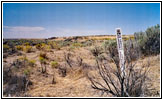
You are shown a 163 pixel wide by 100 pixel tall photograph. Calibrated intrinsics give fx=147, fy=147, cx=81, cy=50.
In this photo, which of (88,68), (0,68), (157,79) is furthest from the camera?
(88,68)

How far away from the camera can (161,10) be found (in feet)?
9.26

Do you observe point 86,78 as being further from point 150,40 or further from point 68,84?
point 150,40

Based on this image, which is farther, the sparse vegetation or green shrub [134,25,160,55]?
green shrub [134,25,160,55]

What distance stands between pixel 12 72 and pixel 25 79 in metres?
0.63

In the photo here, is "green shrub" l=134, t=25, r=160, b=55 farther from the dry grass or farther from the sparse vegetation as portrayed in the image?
the dry grass

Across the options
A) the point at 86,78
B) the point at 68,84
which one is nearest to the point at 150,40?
the point at 86,78

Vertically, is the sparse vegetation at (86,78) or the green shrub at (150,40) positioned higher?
the green shrub at (150,40)

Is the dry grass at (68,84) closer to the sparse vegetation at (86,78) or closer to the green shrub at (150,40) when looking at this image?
the sparse vegetation at (86,78)

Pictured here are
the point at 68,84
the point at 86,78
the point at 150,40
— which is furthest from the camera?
the point at 150,40

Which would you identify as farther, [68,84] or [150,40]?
[150,40]

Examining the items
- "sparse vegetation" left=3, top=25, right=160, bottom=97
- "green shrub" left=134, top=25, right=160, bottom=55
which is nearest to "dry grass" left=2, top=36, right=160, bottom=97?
"sparse vegetation" left=3, top=25, right=160, bottom=97

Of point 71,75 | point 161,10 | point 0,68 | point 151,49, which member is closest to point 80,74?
point 71,75

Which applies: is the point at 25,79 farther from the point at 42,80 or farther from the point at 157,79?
the point at 157,79

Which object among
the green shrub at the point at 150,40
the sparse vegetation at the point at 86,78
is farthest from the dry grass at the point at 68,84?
the green shrub at the point at 150,40
